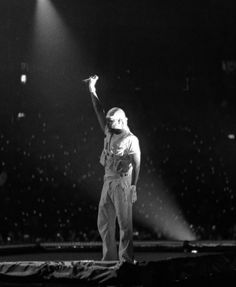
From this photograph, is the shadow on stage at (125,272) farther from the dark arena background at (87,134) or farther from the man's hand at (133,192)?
the dark arena background at (87,134)

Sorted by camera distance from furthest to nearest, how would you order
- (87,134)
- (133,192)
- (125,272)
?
(87,134) → (133,192) → (125,272)

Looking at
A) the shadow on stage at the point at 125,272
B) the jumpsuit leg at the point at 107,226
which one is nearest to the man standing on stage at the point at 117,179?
the jumpsuit leg at the point at 107,226

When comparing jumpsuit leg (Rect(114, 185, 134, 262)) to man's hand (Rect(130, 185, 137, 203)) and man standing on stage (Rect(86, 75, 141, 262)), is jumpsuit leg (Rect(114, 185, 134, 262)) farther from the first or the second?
man's hand (Rect(130, 185, 137, 203))

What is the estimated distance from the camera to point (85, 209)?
42.9 feet

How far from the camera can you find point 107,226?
7.49 meters

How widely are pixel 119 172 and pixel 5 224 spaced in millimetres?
5784

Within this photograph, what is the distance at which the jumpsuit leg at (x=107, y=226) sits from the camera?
7.47 meters

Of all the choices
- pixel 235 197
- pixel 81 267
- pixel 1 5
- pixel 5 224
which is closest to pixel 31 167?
pixel 5 224

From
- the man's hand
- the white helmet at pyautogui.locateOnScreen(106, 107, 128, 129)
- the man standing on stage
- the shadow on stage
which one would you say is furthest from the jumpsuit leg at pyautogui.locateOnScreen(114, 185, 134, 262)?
the white helmet at pyautogui.locateOnScreen(106, 107, 128, 129)

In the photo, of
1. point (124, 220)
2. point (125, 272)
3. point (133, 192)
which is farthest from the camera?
point (133, 192)

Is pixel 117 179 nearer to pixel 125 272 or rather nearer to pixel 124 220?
pixel 124 220

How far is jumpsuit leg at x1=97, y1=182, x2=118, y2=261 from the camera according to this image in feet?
24.5

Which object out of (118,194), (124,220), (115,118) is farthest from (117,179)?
(115,118)

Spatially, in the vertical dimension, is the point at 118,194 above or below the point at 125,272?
above
